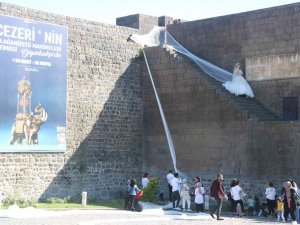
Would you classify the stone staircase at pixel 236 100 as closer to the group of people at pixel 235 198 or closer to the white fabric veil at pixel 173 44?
the white fabric veil at pixel 173 44

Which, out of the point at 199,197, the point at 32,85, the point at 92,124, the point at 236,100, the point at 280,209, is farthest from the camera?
the point at 92,124

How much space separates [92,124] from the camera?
24594 mm

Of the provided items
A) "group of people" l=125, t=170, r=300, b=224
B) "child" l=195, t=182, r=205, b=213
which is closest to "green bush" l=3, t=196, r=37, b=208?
"group of people" l=125, t=170, r=300, b=224

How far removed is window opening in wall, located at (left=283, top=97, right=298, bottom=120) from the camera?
24.1m

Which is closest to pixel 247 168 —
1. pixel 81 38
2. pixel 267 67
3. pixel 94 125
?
pixel 267 67

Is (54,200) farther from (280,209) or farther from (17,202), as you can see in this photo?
(280,209)

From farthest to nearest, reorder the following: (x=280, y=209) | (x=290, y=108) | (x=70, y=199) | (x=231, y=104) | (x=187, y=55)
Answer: (x=187, y=55) → (x=290, y=108) → (x=231, y=104) → (x=70, y=199) → (x=280, y=209)

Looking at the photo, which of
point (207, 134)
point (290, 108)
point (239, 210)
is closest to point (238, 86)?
point (290, 108)

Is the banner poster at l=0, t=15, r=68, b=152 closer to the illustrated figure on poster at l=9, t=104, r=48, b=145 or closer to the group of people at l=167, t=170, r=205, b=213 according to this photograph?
the illustrated figure on poster at l=9, t=104, r=48, b=145

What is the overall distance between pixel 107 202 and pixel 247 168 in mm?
5457

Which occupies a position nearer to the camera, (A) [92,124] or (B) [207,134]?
(B) [207,134]

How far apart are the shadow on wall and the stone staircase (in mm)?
2221

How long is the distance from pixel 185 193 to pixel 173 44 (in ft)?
29.3

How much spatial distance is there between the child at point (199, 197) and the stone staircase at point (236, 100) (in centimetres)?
375
